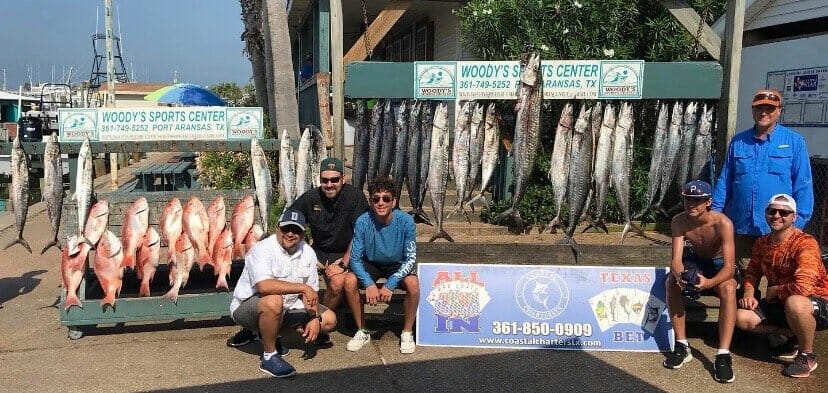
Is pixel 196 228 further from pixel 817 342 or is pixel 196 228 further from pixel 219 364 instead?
pixel 817 342

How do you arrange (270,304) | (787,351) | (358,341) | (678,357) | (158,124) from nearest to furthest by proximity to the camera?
(270,304)
(678,357)
(787,351)
(358,341)
(158,124)

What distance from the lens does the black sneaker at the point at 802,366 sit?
13.8ft

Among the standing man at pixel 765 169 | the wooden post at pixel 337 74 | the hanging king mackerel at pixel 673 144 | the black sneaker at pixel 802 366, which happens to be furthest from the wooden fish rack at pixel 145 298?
the black sneaker at pixel 802 366

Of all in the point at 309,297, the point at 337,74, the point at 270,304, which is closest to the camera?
the point at 270,304

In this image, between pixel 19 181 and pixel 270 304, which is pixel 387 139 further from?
pixel 19 181

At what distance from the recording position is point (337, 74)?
516cm

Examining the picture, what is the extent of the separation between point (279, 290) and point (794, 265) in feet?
11.6

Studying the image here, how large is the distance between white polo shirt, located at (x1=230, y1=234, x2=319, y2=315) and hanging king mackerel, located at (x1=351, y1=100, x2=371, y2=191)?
1021 mm

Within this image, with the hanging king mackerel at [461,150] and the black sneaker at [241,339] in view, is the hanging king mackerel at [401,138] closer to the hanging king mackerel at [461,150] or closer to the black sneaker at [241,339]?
the hanging king mackerel at [461,150]

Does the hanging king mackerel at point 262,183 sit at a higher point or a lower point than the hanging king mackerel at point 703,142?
lower

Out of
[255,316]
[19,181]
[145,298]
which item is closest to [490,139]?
[255,316]

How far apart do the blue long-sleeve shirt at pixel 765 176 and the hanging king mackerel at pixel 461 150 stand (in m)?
2.05

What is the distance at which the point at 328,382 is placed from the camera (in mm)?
4137

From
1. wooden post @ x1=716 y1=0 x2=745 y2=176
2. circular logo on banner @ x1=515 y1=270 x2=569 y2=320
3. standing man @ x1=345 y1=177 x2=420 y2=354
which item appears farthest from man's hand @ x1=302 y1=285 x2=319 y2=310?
wooden post @ x1=716 y1=0 x2=745 y2=176
